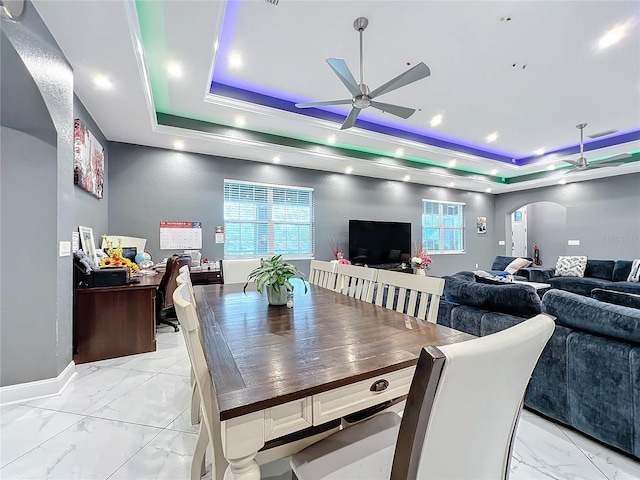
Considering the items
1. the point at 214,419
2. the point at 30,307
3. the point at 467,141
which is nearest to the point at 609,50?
the point at 467,141

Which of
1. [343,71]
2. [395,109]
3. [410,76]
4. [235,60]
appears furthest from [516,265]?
[235,60]

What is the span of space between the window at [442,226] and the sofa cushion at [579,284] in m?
2.47

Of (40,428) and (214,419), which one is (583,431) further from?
(40,428)

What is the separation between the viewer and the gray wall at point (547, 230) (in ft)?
27.1

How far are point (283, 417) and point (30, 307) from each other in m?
2.45

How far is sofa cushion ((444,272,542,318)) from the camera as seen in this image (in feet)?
6.41

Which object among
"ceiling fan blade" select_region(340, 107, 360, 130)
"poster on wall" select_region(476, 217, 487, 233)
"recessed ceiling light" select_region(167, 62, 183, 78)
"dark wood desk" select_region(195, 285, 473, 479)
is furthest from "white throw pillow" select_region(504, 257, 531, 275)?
"recessed ceiling light" select_region(167, 62, 183, 78)

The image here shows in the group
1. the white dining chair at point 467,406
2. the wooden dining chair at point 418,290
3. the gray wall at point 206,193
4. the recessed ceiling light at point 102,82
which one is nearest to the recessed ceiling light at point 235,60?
the recessed ceiling light at point 102,82

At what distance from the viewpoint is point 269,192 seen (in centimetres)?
543

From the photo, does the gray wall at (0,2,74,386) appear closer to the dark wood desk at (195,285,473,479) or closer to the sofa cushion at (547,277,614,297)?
the dark wood desk at (195,285,473,479)

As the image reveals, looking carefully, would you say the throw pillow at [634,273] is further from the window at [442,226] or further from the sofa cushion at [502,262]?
the window at [442,226]

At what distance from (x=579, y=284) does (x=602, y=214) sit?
239cm

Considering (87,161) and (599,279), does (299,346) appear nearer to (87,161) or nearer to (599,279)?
(87,161)

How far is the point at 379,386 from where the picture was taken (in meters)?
0.97
